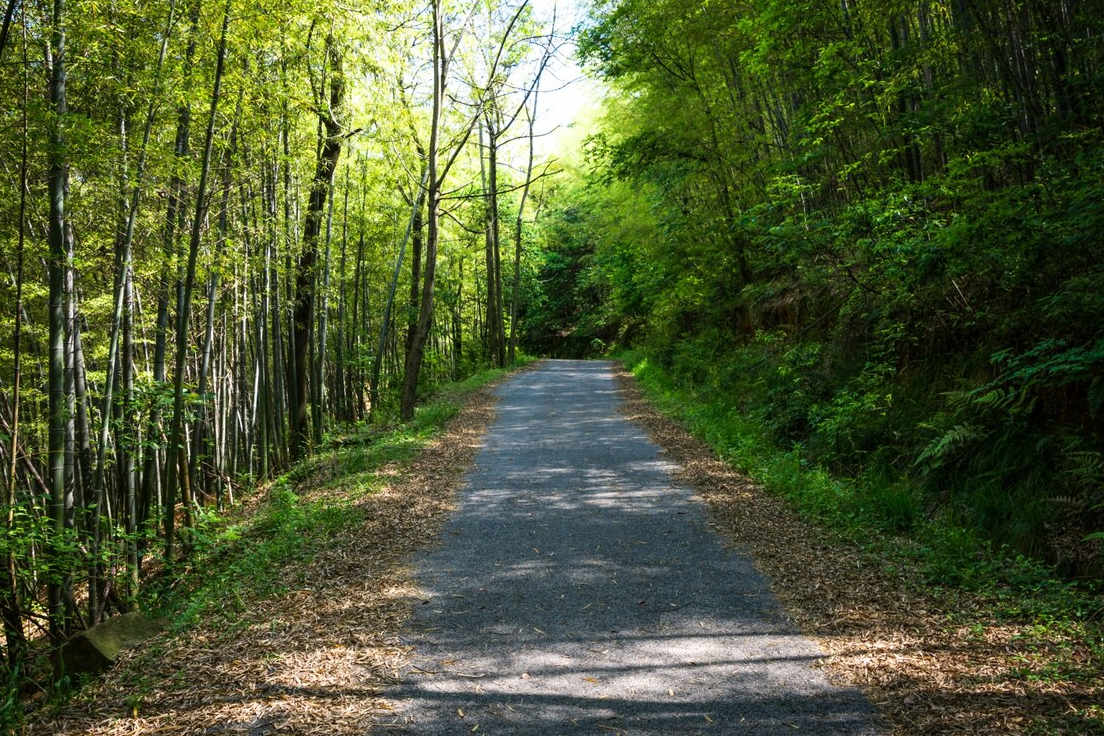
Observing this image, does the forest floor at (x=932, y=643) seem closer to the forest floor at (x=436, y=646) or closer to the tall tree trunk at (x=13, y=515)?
the forest floor at (x=436, y=646)

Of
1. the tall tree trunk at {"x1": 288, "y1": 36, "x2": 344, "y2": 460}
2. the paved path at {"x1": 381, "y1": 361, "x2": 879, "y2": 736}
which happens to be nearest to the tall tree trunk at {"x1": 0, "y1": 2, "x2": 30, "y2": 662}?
the paved path at {"x1": 381, "y1": 361, "x2": 879, "y2": 736}

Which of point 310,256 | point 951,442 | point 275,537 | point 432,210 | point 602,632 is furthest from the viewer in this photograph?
point 310,256

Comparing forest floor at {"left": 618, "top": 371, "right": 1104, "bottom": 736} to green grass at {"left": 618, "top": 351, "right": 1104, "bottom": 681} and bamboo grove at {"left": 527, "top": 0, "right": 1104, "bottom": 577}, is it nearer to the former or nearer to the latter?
Answer: green grass at {"left": 618, "top": 351, "right": 1104, "bottom": 681}

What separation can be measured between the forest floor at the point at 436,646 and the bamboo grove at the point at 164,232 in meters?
1.27

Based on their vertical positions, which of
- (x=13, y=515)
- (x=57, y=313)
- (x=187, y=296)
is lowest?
(x=13, y=515)

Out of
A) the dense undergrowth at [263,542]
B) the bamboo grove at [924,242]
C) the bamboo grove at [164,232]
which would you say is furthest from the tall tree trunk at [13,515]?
the bamboo grove at [924,242]

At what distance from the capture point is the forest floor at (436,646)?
2.77 metres

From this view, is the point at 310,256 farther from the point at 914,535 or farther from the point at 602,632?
the point at 914,535

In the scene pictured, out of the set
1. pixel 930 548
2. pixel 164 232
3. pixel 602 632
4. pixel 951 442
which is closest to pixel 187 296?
pixel 164 232

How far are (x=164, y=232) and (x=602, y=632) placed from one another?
250 inches

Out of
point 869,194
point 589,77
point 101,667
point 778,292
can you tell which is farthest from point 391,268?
point 101,667

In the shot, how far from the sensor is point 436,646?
3.46 m

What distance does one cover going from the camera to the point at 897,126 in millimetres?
6234

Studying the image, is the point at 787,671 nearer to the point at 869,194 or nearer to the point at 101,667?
the point at 101,667
